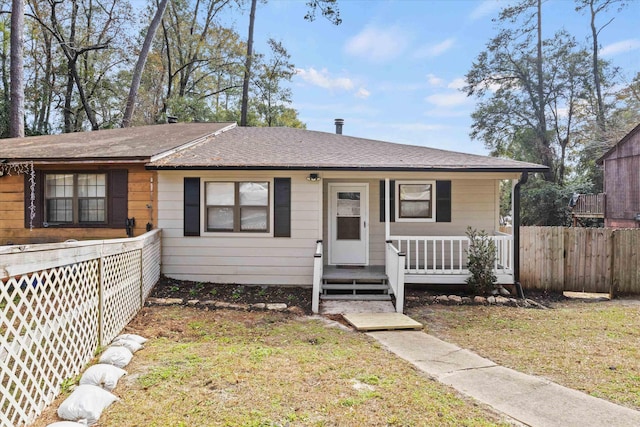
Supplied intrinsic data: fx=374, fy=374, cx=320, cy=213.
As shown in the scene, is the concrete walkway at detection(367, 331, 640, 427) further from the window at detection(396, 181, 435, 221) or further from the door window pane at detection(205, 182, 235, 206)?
the door window pane at detection(205, 182, 235, 206)

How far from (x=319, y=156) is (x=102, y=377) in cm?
602

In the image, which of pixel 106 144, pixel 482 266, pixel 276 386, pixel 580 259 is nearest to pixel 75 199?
pixel 106 144

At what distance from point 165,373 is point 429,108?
109ft

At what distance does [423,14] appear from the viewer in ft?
58.1

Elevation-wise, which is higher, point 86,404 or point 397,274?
point 397,274

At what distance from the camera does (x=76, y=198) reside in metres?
8.09

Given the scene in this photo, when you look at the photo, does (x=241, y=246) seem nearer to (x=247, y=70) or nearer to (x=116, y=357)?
(x=116, y=357)

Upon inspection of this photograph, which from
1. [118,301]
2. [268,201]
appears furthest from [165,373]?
[268,201]

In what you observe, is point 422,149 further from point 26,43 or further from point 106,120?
point 26,43

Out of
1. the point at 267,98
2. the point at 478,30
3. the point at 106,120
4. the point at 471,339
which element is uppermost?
the point at 478,30

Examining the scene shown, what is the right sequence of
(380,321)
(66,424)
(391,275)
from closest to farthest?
(66,424) → (380,321) → (391,275)

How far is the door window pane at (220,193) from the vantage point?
8.00 metres

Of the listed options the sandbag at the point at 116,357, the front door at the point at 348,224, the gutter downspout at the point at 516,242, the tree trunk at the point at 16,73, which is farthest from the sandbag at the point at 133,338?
the tree trunk at the point at 16,73

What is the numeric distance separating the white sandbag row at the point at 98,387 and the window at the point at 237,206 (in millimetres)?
3637
